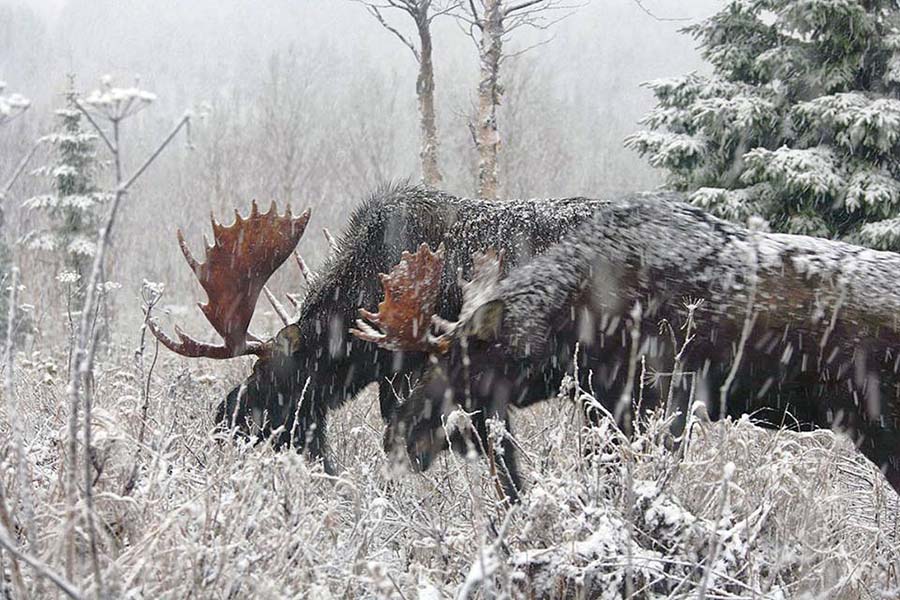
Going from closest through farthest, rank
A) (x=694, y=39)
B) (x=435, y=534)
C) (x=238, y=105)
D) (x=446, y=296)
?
(x=435, y=534) < (x=446, y=296) < (x=694, y=39) < (x=238, y=105)

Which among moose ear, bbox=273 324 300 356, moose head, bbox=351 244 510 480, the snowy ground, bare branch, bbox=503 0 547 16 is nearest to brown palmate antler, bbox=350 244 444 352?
moose head, bbox=351 244 510 480

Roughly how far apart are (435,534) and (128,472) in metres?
0.99

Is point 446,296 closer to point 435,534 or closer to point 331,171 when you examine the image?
point 435,534

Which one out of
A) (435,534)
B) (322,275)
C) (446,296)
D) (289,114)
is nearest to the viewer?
(435,534)

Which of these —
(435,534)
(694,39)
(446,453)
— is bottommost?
(446,453)

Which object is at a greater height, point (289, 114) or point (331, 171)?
point (289, 114)

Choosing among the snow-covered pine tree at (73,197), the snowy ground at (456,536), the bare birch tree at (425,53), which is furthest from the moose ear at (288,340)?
the snow-covered pine tree at (73,197)

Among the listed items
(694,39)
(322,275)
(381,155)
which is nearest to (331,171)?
(381,155)

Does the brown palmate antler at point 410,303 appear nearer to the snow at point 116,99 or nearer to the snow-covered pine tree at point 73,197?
the snow at point 116,99

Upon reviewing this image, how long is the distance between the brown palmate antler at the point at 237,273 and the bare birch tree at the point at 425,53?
7243mm

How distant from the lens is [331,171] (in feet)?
112

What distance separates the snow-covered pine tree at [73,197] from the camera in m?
19.7

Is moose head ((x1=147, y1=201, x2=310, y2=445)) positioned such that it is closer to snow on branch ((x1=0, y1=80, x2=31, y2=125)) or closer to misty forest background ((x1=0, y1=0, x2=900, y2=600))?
misty forest background ((x1=0, y1=0, x2=900, y2=600))

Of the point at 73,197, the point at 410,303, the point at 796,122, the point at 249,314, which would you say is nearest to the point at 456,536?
the point at 410,303
